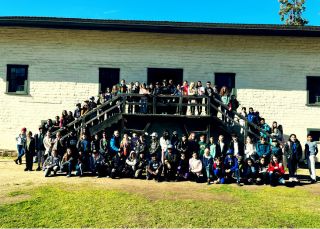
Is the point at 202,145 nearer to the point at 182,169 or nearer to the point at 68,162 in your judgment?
the point at 182,169

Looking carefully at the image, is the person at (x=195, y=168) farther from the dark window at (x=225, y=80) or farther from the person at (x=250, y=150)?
the dark window at (x=225, y=80)

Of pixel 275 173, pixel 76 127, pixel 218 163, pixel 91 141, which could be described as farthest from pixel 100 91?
pixel 275 173

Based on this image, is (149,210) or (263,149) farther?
(263,149)

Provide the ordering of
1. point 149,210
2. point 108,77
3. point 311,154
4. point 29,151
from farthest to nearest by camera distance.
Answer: point 108,77
point 29,151
point 311,154
point 149,210

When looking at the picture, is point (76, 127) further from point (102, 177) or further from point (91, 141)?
point (102, 177)

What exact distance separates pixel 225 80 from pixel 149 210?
11.4 meters

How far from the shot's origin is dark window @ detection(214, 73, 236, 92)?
18688 mm

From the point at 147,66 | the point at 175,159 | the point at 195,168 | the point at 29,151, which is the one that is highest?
the point at 147,66

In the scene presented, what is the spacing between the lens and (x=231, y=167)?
13094 mm

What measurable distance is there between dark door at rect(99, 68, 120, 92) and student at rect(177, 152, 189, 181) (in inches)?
286

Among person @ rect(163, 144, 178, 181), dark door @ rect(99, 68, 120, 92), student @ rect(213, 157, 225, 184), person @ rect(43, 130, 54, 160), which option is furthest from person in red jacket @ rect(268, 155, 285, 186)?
dark door @ rect(99, 68, 120, 92)

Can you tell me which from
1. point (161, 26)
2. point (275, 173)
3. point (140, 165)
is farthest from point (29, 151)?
point (275, 173)

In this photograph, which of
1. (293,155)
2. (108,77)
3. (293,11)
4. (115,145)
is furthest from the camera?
(293,11)

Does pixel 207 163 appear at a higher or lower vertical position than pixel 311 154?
lower
